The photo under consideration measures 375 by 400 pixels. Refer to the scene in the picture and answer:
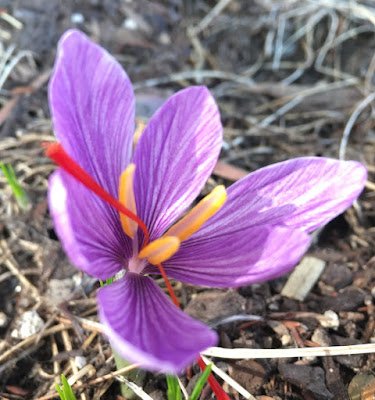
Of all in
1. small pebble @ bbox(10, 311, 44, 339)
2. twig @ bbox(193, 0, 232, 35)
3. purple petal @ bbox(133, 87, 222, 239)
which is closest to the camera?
purple petal @ bbox(133, 87, 222, 239)

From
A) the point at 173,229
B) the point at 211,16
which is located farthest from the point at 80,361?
the point at 211,16

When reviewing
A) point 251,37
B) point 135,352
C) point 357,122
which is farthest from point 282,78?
point 135,352

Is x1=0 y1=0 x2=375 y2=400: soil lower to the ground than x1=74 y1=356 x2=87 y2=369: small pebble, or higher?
higher

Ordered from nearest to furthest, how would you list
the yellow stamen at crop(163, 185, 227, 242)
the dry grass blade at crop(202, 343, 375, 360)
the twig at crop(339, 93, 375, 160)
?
1. the yellow stamen at crop(163, 185, 227, 242)
2. the dry grass blade at crop(202, 343, 375, 360)
3. the twig at crop(339, 93, 375, 160)

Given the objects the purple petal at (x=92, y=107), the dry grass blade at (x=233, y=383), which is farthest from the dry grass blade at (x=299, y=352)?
the purple petal at (x=92, y=107)

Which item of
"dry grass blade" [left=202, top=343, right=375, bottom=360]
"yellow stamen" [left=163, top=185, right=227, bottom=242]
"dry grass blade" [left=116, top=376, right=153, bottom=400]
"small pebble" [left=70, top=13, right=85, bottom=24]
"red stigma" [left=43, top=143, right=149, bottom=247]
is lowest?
"dry grass blade" [left=116, top=376, right=153, bottom=400]

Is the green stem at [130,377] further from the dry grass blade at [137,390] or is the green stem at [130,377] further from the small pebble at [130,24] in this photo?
the small pebble at [130,24]

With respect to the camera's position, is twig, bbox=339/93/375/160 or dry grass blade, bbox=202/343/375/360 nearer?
dry grass blade, bbox=202/343/375/360

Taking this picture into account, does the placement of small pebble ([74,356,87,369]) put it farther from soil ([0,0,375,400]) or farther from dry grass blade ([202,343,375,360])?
dry grass blade ([202,343,375,360])

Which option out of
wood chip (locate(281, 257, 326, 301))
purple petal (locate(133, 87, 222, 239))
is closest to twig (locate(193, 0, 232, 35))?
wood chip (locate(281, 257, 326, 301))
